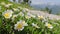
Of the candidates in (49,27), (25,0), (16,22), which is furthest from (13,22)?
(25,0)

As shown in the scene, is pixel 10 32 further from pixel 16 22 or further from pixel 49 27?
pixel 49 27

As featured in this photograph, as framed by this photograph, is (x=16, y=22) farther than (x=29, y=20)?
No

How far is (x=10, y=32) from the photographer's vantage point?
10.1 feet

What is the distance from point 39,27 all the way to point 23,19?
246 millimetres

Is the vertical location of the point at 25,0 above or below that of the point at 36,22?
below

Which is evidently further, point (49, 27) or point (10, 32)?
point (49, 27)

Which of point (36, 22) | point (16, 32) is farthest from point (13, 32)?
point (36, 22)

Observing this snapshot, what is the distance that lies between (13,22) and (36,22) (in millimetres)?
463

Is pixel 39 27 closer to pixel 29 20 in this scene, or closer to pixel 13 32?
pixel 29 20

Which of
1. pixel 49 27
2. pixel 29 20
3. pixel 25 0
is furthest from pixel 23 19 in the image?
pixel 25 0

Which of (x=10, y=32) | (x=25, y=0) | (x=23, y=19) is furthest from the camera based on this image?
(x=25, y=0)

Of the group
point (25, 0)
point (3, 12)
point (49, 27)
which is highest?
point (3, 12)

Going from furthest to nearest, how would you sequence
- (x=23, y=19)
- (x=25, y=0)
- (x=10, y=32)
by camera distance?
1. (x=25, y=0)
2. (x=23, y=19)
3. (x=10, y=32)

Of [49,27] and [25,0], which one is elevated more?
[49,27]
